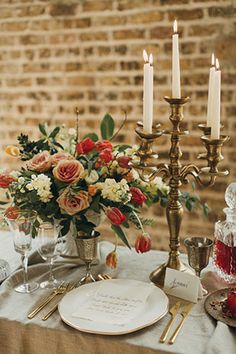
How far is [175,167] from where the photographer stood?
4.75 ft

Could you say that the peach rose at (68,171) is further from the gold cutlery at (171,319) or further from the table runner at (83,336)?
the gold cutlery at (171,319)

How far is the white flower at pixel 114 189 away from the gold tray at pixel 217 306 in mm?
359

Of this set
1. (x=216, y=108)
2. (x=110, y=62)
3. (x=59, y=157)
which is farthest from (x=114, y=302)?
(x=110, y=62)

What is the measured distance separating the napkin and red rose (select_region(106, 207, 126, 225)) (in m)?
0.18

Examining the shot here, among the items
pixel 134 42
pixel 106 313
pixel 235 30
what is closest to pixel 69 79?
pixel 134 42

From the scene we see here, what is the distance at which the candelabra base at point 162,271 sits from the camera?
150cm

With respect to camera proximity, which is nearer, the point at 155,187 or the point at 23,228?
the point at 23,228

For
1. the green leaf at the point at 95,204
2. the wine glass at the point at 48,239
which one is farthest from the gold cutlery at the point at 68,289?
the green leaf at the point at 95,204

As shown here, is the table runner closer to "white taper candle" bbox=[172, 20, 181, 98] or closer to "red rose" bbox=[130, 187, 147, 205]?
"red rose" bbox=[130, 187, 147, 205]

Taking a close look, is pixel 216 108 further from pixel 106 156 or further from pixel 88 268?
pixel 88 268

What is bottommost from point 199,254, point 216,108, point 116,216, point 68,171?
point 199,254

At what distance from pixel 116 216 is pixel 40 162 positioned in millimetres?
281

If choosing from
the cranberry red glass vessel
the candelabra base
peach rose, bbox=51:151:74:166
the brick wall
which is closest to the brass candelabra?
the candelabra base

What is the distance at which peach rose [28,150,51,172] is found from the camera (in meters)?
1.48
